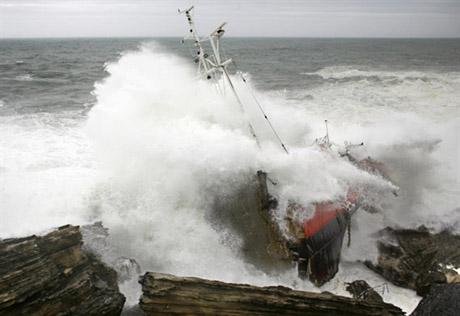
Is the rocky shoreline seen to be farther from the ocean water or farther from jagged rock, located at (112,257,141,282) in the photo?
the ocean water

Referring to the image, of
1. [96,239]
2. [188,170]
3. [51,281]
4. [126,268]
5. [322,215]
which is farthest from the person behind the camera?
[188,170]

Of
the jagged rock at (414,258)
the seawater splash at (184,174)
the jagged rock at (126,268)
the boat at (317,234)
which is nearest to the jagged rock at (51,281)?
the jagged rock at (126,268)

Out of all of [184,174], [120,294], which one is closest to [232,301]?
[120,294]

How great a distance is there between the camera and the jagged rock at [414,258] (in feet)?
24.6

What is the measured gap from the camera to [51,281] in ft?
17.1

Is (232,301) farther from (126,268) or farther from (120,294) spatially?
(126,268)

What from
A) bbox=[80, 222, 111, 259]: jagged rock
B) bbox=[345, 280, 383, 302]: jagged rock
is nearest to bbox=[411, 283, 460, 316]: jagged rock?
bbox=[345, 280, 383, 302]: jagged rock

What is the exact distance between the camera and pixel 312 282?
7461 mm

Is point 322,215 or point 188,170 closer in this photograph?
point 322,215

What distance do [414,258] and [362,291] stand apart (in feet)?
6.17

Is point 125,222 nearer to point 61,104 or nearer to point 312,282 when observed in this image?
point 312,282

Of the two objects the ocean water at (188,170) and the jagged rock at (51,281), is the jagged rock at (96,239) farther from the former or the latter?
the jagged rock at (51,281)

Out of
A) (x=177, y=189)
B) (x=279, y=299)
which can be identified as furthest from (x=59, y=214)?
(x=279, y=299)

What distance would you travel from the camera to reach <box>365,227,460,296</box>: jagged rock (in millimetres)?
7512
